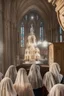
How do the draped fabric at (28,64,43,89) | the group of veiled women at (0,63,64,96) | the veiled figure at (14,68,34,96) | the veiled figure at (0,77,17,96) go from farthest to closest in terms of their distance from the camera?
1. the draped fabric at (28,64,43,89)
2. the veiled figure at (14,68,34,96)
3. the veiled figure at (0,77,17,96)
4. the group of veiled women at (0,63,64,96)

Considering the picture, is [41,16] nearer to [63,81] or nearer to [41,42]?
[41,42]

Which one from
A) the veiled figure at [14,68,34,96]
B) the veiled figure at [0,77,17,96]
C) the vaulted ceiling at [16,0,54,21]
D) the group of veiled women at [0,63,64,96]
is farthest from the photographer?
the vaulted ceiling at [16,0,54,21]

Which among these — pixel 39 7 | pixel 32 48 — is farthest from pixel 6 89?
pixel 39 7

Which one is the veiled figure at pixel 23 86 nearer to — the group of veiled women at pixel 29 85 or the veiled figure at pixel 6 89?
the group of veiled women at pixel 29 85

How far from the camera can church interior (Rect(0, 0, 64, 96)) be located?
4348 mm

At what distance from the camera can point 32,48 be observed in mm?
24641

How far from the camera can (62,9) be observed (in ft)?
7.64

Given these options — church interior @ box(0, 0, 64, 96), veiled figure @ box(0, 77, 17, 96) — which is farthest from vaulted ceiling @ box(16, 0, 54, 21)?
veiled figure @ box(0, 77, 17, 96)

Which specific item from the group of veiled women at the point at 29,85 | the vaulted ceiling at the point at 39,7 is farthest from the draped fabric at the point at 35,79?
the vaulted ceiling at the point at 39,7

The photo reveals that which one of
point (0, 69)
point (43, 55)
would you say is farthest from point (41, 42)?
point (0, 69)

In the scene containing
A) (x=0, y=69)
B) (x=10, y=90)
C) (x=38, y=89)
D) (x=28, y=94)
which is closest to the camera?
(x=10, y=90)

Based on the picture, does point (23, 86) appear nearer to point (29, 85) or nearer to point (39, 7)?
point (29, 85)

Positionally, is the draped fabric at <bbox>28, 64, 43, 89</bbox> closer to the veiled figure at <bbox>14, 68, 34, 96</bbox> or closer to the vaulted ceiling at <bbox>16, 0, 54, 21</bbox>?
the veiled figure at <bbox>14, 68, 34, 96</bbox>

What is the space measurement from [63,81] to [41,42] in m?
25.9
